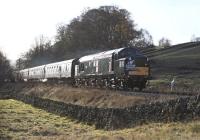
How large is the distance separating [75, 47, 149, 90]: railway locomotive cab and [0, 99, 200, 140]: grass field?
719 centimetres

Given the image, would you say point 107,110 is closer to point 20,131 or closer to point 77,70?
point 20,131

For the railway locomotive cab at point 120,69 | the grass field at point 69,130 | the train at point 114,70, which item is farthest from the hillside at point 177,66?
the grass field at point 69,130

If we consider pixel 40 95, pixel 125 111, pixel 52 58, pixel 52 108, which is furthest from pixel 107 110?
pixel 52 58

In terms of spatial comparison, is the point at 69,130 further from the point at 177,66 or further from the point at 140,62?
the point at 177,66

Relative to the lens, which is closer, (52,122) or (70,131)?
(70,131)

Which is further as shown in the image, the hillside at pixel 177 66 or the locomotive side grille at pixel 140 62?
the hillside at pixel 177 66

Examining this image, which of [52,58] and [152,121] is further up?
[52,58]

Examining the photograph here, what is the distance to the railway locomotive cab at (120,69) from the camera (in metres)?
41.0

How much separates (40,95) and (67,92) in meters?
11.1

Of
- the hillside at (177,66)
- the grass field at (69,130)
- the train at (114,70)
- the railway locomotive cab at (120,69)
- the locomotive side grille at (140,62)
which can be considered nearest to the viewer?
the grass field at (69,130)

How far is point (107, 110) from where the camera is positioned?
Result: 29.2 meters

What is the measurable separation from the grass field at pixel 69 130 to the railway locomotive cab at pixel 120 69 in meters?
7.19

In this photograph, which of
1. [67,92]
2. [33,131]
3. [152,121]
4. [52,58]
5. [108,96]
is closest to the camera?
[152,121]

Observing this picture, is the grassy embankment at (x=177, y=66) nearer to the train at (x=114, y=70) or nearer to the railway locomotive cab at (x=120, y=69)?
the train at (x=114, y=70)
